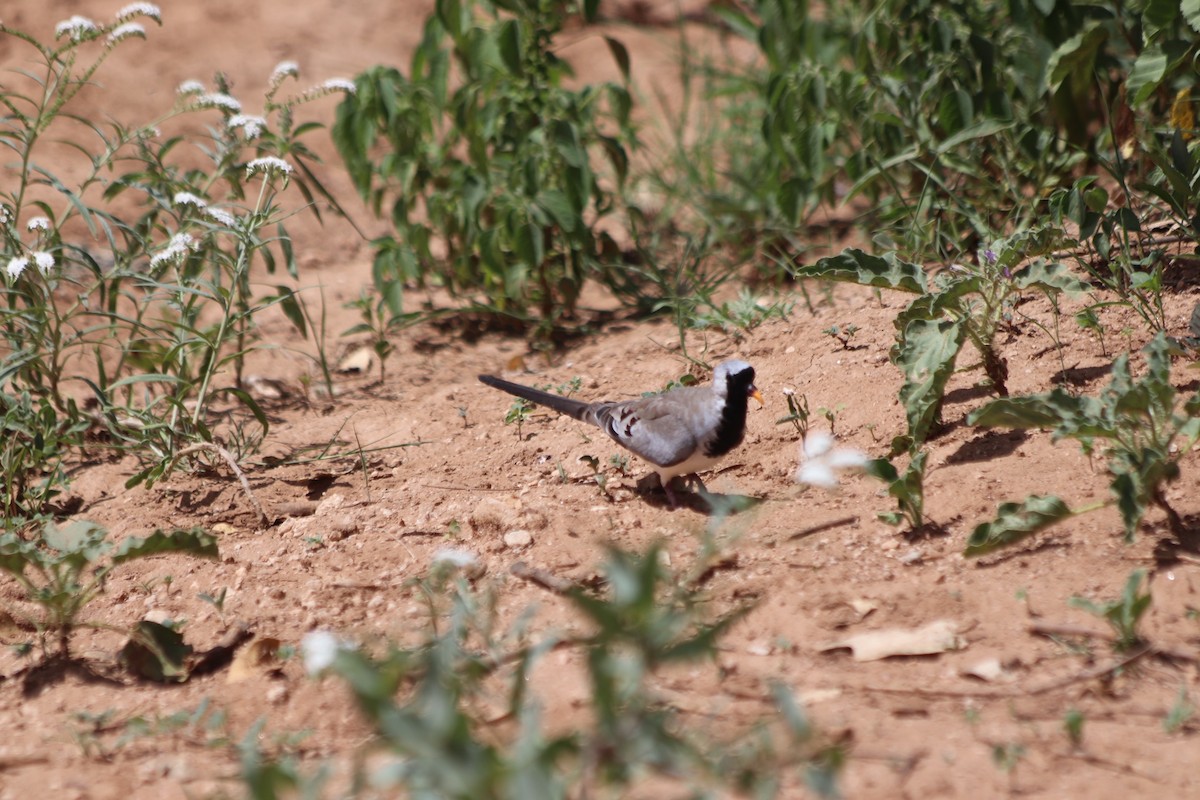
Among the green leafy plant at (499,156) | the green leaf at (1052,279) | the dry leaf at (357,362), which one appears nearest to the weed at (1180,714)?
the green leaf at (1052,279)

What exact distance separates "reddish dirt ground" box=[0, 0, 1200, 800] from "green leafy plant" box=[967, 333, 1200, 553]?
5.8 inches

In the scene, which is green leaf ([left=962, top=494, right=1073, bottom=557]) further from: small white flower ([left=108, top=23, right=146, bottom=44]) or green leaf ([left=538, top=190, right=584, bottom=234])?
small white flower ([left=108, top=23, right=146, bottom=44])

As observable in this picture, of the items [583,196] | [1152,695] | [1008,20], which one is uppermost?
[1008,20]

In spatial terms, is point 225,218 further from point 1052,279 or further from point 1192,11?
point 1192,11

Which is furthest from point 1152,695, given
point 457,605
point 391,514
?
point 391,514

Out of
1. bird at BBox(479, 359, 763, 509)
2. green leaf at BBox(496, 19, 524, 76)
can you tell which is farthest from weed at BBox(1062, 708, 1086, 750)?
green leaf at BBox(496, 19, 524, 76)

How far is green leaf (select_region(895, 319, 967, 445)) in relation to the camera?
11.6 ft

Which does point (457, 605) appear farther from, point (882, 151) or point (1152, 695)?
point (882, 151)

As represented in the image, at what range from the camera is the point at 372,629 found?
3.22m

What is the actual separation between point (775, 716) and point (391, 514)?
70.0 inches

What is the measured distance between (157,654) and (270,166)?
170 centimetres

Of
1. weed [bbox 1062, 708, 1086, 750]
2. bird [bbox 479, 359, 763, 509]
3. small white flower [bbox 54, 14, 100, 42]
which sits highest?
small white flower [bbox 54, 14, 100, 42]

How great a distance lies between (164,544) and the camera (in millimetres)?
3111

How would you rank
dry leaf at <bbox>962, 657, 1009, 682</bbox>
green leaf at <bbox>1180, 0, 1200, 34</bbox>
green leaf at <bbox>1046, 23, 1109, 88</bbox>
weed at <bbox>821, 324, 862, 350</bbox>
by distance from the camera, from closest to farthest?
dry leaf at <bbox>962, 657, 1009, 682</bbox> → green leaf at <bbox>1180, 0, 1200, 34</bbox> → green leaf at <bbox>1046, 23, 1109, 88</bbox> → weed at <bbox>821, 324, 862, 350</bbox>
